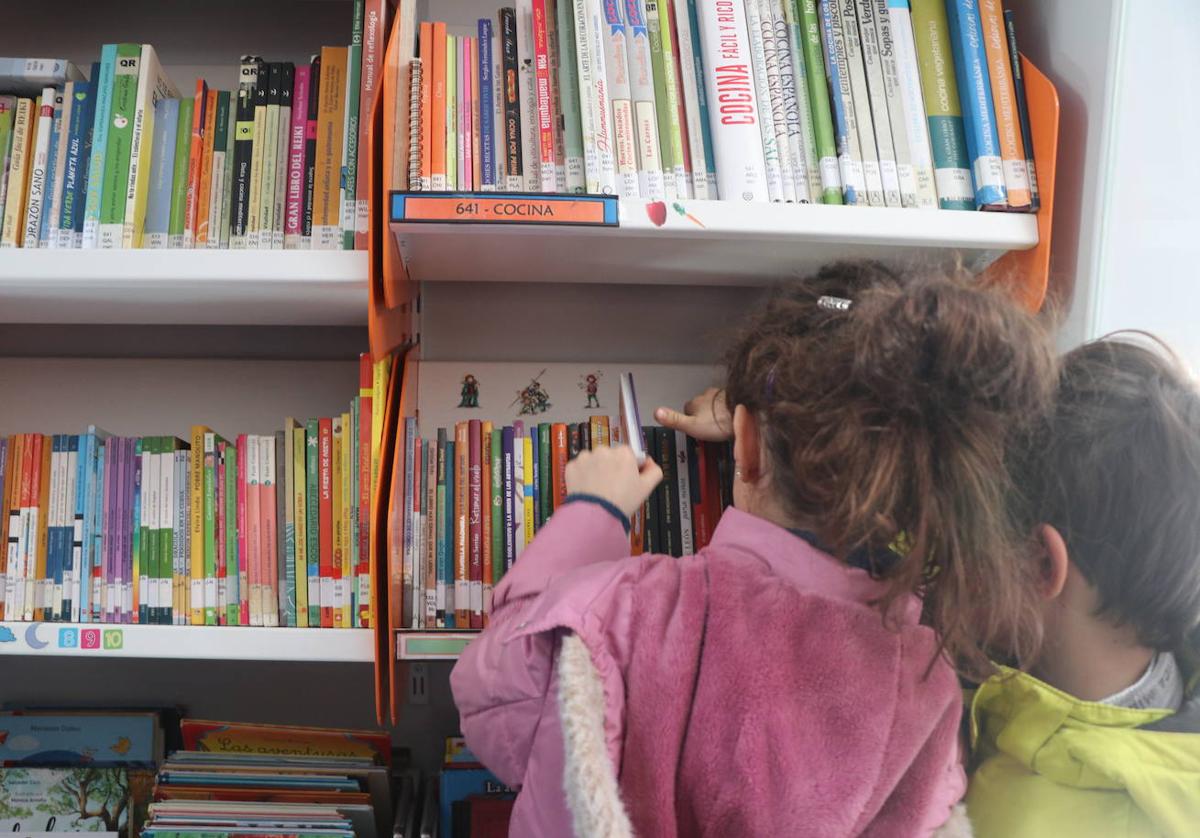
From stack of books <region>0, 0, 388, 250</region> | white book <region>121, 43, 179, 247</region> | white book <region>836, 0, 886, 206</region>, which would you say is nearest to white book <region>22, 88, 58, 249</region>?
stack of books <region>0, 0, 388, 250</region>

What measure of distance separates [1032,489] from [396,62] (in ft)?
2.61

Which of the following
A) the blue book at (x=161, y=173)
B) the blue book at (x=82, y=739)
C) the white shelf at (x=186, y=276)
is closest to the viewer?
the white shelf at (x=186, y=276)

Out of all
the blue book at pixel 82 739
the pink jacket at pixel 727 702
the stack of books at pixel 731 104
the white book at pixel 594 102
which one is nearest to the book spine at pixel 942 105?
the stack of books at pixel 731 104

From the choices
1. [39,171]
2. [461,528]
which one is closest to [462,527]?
[461,528]

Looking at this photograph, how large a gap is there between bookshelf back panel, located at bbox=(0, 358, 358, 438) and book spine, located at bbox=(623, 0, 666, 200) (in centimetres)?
57

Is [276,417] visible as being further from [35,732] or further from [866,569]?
[866,569]

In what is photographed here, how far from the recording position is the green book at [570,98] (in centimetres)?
101

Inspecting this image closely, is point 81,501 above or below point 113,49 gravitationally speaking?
below

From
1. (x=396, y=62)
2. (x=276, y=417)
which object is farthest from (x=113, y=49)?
(x=276, y=417)

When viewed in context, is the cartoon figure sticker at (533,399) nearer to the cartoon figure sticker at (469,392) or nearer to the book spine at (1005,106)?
the cartoon figure sticker at (469,392)

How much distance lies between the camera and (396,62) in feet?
3.23

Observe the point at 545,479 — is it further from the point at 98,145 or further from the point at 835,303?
the point at 98,145

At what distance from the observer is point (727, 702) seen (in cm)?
74

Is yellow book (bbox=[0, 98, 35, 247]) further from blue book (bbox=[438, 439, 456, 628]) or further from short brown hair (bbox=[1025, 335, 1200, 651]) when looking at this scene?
short brown hair (bbox=[1025, 335, 1200, 651])
